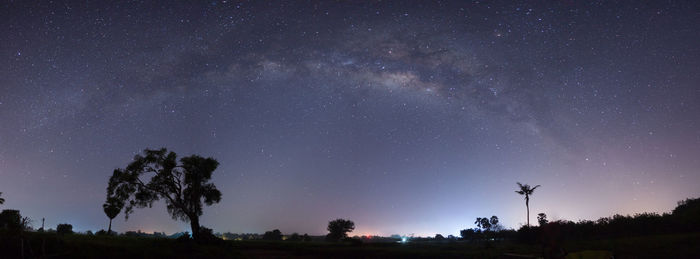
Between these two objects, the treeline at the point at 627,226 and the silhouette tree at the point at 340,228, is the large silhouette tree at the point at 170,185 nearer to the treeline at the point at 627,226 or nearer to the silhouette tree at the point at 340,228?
the treeline at the point at 627,226

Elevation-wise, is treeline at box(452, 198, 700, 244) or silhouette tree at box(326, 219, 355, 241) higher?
treeline at box(452, 198, 700, 244)

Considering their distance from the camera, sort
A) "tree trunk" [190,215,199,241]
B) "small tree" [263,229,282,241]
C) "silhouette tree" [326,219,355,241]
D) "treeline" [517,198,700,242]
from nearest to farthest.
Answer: "tree trunk" [190,215,199,241] < "treeline" [517,198,700,242] < "silhouette tree" [326,219,355,241] < "small tree" [263,229,282,241]

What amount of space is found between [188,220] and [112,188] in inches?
385

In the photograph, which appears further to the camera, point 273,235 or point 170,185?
point 273,235

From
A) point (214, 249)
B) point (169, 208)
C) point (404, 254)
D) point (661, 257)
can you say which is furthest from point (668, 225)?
point (169, 208)

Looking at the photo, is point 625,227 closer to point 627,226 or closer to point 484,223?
point 627,226

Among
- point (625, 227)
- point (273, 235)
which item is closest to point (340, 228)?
point (273, 235)

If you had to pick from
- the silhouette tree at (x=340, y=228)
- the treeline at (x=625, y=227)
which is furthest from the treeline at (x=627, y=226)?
the silhouette tree at (x=340, y=228)

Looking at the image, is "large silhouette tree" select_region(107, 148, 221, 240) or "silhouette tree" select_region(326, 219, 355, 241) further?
"silhouette tree" select_region(326, 219, 355, 241)

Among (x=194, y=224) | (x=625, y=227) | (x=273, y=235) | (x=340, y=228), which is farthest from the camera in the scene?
(x=273, y=235)

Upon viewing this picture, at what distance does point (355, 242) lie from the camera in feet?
256

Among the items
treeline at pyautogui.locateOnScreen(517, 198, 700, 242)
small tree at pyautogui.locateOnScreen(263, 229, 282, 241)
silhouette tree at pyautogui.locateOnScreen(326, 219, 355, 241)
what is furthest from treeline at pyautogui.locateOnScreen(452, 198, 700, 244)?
small tree at pyautogui.locateOnScreen(263, 229, 282, 241)

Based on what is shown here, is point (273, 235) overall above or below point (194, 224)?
below

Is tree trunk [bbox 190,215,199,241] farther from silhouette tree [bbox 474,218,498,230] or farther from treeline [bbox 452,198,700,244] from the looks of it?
silhouette tree [bbox 474,218,498,230]
